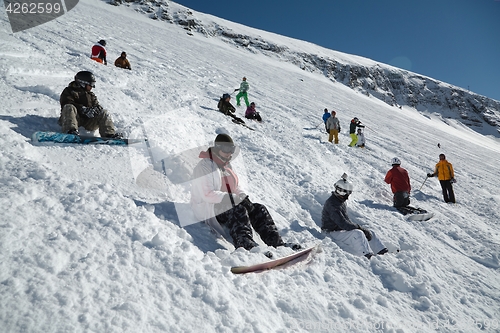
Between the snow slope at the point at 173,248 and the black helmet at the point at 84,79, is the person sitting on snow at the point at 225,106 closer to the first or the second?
the snow slope at the point at 173,248

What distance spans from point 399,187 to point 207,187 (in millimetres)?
5227

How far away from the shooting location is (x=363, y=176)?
8.08 m

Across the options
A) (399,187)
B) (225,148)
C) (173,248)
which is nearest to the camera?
(173,248)

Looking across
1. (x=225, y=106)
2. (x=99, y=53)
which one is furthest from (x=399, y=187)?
(x=99, y=53)


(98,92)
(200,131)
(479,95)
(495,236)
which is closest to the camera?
(495,236)

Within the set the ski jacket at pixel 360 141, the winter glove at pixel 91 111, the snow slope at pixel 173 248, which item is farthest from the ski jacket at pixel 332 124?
the winter glove at pixel 91 111

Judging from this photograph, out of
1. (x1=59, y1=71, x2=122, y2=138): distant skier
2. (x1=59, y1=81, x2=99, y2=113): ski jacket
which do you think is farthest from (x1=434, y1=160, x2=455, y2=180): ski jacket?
(x1=59, y1=81, x2=99, y2=113): ski jacket

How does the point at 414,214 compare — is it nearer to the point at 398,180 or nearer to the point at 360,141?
the point at 398,180

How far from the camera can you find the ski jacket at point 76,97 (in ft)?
15.7

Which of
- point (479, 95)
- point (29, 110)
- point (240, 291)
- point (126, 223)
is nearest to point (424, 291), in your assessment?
point (240, 291)

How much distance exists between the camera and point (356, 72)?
64250 mm

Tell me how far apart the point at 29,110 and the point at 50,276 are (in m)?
4.04

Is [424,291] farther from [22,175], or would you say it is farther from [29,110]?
[29,110]

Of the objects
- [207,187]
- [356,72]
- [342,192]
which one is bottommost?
[207,187]
